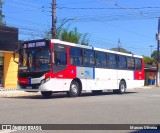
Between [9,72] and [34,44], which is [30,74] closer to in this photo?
[34,44]

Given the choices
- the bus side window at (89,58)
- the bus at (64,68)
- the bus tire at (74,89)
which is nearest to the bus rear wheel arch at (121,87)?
the bus at (64,68)

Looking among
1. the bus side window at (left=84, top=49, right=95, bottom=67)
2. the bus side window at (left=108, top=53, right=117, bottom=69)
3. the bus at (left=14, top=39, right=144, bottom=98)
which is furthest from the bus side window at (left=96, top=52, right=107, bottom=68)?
the bus side window at (left=108, top=53, right=117, bottom=69)

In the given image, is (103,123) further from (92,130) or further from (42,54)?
(42,54)

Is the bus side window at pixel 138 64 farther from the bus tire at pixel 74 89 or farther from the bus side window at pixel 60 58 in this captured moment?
the bus side window at pixel 60 58

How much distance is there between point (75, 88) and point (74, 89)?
6.8 inches

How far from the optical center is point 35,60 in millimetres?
20828

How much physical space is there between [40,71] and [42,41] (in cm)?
167

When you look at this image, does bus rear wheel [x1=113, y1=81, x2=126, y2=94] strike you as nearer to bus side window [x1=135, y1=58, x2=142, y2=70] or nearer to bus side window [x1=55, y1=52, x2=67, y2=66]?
bus side window [x1=135, y1=58, x2=142, y2=70]

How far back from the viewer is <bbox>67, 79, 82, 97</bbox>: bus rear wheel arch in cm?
2241

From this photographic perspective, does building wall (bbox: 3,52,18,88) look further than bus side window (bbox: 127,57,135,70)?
Yes

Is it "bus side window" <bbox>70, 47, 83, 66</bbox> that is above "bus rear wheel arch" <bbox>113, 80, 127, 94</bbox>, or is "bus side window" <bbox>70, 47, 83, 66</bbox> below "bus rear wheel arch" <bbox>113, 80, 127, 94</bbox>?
above

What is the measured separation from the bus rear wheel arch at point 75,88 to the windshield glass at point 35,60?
2524 millimetres

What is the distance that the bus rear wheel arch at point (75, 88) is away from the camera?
22.4 metres

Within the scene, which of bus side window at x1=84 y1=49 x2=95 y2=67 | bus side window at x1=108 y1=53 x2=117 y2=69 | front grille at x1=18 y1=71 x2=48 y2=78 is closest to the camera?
front grille at x1=18 y1=71 x2=48 y2=78
